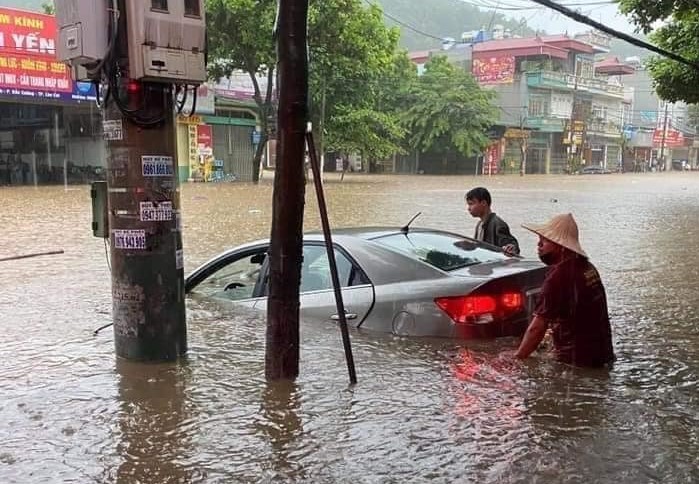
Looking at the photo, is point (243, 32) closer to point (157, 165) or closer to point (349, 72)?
point (349, 72)

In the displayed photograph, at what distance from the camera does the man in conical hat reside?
431 centimetres

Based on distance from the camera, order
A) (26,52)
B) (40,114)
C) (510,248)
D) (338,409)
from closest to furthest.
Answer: (338,409) → (510,248) → (26,52) → (40,114)

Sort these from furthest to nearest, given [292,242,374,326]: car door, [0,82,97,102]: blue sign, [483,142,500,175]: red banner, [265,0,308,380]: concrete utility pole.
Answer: [483,142,500,175]: red banner < [0,82,97,102]: blue sign < [292,242,374,326]: car door < [265,0,308,380]: concrete utility pole

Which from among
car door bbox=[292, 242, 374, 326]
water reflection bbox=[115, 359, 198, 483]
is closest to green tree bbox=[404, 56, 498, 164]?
car door bbox=[292, 242, 374, 326]

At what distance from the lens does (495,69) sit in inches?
2516

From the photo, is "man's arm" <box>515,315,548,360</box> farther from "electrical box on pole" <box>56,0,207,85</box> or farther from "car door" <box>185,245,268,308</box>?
"electrical box on pole" <box>56,0,207,85</box>

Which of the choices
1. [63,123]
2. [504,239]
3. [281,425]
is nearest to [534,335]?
[281,425]

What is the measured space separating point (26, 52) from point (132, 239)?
2524 centimetres

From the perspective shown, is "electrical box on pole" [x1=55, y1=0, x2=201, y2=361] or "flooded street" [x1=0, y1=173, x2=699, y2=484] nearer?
"flooded street" [x1=0, y1=173, x2=699, y2=484]

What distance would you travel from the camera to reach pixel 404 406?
4152 millimetres

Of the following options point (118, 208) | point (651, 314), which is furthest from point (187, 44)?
point (651, 314)

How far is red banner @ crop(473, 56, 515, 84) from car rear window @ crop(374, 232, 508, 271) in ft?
195

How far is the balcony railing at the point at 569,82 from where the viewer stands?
61500 mm

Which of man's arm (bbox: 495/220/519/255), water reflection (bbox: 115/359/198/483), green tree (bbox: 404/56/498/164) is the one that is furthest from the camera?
green tree (bbox: 404/56/498/164)
